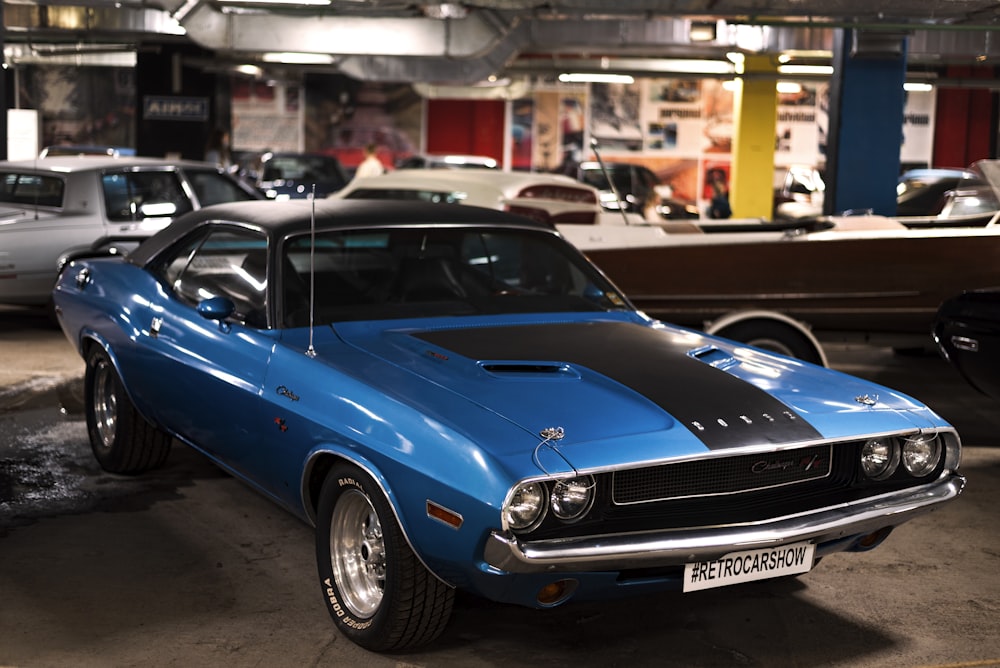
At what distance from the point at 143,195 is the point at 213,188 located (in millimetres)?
703

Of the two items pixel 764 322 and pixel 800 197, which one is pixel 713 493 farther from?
pixel 800 197

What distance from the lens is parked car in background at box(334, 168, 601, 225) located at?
32.8ft

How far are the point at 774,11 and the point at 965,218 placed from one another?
275 cm

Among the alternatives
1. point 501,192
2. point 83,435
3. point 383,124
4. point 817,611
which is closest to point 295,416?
point 817,611

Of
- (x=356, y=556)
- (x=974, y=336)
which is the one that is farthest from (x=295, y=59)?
(x=356, y=556)

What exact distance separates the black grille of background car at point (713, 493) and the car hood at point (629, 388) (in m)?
0.09

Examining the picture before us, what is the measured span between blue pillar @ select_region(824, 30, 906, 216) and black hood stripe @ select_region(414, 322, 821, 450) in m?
8.29

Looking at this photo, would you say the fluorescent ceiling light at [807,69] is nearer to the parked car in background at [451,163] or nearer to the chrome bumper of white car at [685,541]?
the parked car in background at [451,163]

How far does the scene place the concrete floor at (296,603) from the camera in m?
3.84

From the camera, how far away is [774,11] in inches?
412

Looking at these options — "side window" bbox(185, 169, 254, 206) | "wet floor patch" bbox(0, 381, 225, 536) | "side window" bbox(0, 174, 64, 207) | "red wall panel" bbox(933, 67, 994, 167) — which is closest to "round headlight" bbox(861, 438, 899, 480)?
"wet floor patch" bbox(0, 381, 225, 536)

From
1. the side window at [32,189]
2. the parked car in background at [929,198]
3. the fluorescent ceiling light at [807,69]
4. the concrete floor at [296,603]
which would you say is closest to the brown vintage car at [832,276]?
the parked car in background at [929,198]

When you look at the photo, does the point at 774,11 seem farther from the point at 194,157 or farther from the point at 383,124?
the point at 383,124

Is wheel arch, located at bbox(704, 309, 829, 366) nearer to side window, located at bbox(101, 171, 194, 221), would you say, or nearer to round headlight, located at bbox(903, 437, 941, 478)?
round headlight, located at bbox(903, 437, 941, 478)
